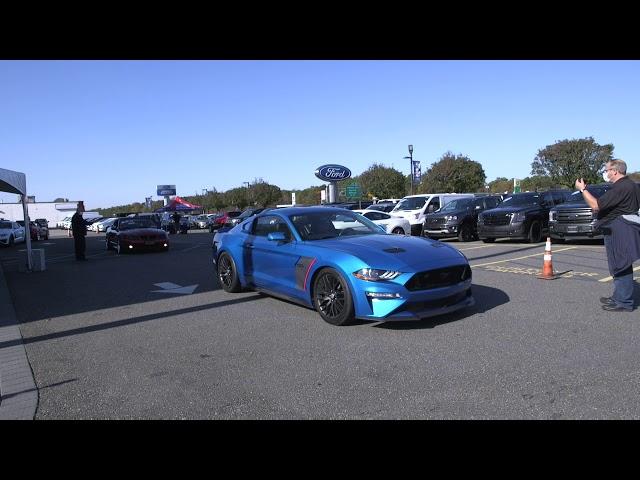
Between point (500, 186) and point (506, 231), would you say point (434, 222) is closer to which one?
point (506, 231)

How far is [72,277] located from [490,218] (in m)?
12.4

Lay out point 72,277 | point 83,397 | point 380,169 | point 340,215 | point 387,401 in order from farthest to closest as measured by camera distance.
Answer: point 380,169
point 72,277
point 340,215
point 83,397
point 387,401

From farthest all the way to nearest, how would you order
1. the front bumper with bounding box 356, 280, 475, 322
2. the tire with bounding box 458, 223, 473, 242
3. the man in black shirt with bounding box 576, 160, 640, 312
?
the tire with bounding box 458, 223, 473, 242 → the man in black shirt with bounding box 576, 160, 640, 312 → the front bumper with bounding box 356, 280, 475, 322

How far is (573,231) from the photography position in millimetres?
13711

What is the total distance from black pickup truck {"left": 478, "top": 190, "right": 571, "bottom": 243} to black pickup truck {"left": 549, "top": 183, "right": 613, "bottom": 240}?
1.11 meters

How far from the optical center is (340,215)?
7.66 metres

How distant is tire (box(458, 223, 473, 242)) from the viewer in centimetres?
1770

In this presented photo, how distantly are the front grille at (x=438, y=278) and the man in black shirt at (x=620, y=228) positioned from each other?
180 cm

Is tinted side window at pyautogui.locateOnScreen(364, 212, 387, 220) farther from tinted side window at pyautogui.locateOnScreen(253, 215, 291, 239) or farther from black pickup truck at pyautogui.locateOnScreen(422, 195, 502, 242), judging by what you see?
tinted side window at pyautogui.locateOnScreen(253, 215, 291, 239)

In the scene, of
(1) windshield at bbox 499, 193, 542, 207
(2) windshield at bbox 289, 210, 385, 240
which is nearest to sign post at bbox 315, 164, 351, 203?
(1) windshield at bbox 499, 193, 542, 207
